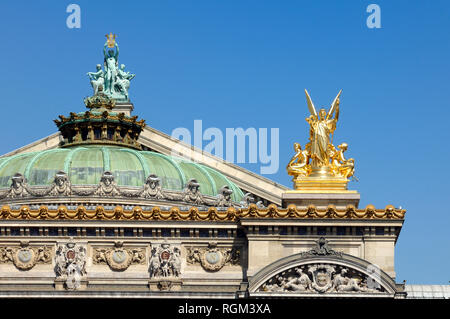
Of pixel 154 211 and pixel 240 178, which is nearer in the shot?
pixel 154 211

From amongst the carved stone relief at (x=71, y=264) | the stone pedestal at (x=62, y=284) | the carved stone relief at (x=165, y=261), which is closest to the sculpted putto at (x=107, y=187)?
the carved stone relief at (x=71, y=264)

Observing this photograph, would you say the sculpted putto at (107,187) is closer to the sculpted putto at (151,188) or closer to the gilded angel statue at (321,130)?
the sculpted putto at (151,188)

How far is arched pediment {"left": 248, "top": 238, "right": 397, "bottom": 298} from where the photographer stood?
7369cm

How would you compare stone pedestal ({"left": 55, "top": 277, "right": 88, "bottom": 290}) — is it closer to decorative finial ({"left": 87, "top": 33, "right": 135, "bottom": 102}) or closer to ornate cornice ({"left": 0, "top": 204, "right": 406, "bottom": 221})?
ornate cornice ({"left": 0, "top": 204, "right": 406, "bottom": 221})

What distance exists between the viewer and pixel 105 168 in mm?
84688

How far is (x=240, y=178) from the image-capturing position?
113625 millimetres

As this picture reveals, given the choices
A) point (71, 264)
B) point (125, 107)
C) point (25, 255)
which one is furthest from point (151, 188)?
point (125, 107)
